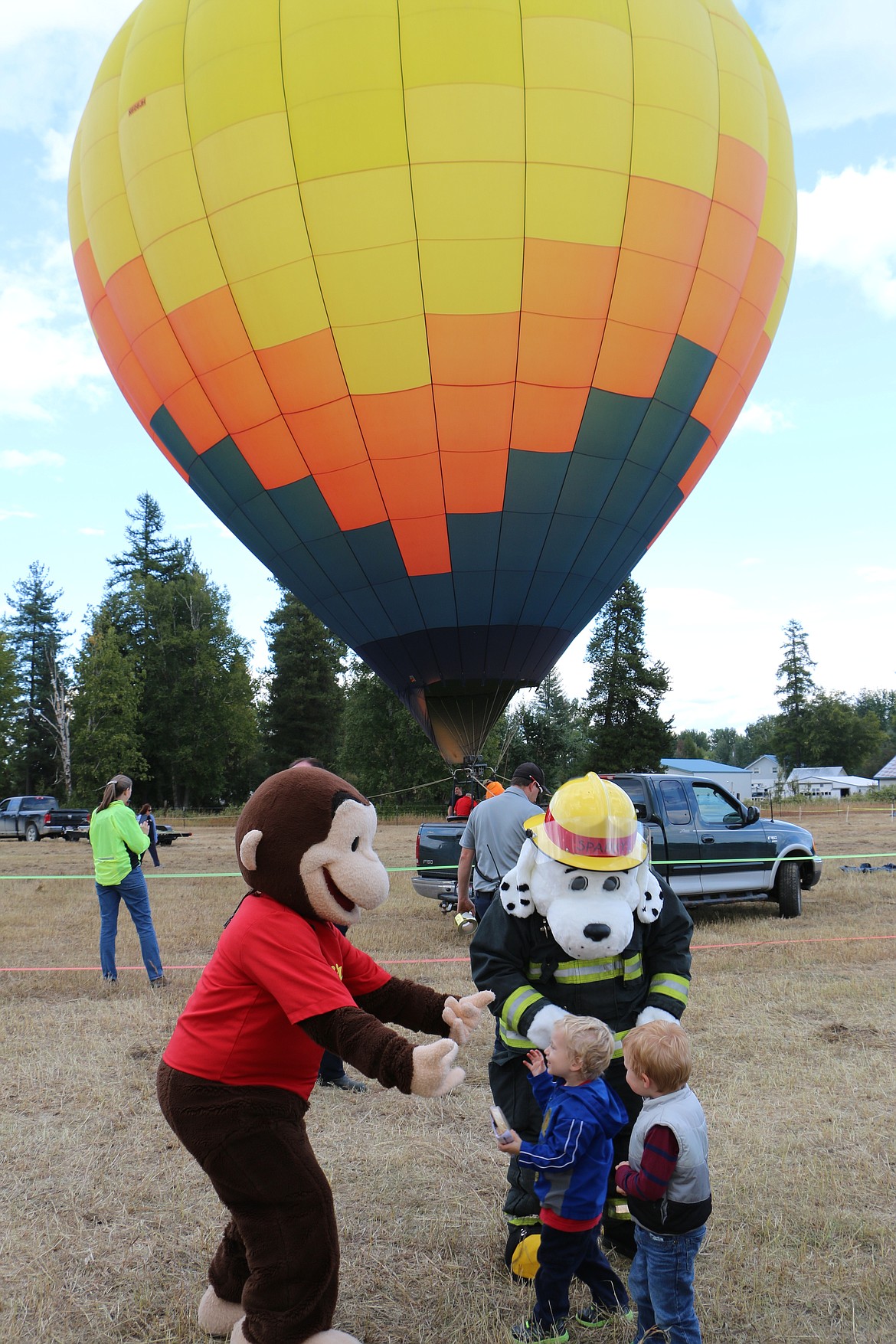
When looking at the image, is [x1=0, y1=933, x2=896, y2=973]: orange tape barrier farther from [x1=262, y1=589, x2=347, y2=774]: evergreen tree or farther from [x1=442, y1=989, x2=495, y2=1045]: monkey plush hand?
[x1=262, y1=589, x2=347, y2=774]: evergreen tree

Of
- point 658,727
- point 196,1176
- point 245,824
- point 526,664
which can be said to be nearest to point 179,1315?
point 196,1176

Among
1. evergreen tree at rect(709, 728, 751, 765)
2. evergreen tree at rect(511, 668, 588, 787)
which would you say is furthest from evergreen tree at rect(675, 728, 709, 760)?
evergreen tree at rect(511, 668, 588, 787)

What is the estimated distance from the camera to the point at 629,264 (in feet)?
30.4

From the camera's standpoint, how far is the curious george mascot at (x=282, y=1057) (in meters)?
2.30

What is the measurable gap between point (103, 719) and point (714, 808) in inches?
1563

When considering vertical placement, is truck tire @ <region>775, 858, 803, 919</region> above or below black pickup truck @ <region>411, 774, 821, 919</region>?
below

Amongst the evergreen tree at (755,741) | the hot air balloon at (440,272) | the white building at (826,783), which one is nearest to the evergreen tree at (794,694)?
the white building at (826,783)

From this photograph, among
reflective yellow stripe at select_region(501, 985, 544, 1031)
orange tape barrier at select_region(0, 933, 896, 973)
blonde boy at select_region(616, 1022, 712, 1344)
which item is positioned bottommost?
orange tape barrier at select_region(0, 933, 896, 973)

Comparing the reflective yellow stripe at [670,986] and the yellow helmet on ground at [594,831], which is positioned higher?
the yellow helmet on ground at [594,831]

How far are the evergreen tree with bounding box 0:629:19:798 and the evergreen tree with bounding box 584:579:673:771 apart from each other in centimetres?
2893

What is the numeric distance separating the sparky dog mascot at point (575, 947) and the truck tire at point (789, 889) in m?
7.43

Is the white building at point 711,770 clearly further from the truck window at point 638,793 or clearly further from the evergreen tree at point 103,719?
the evergreen tree at point 103,719

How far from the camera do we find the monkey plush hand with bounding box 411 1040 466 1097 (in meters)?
2.20

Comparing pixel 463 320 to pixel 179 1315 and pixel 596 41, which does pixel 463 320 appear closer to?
pixel 596 41
